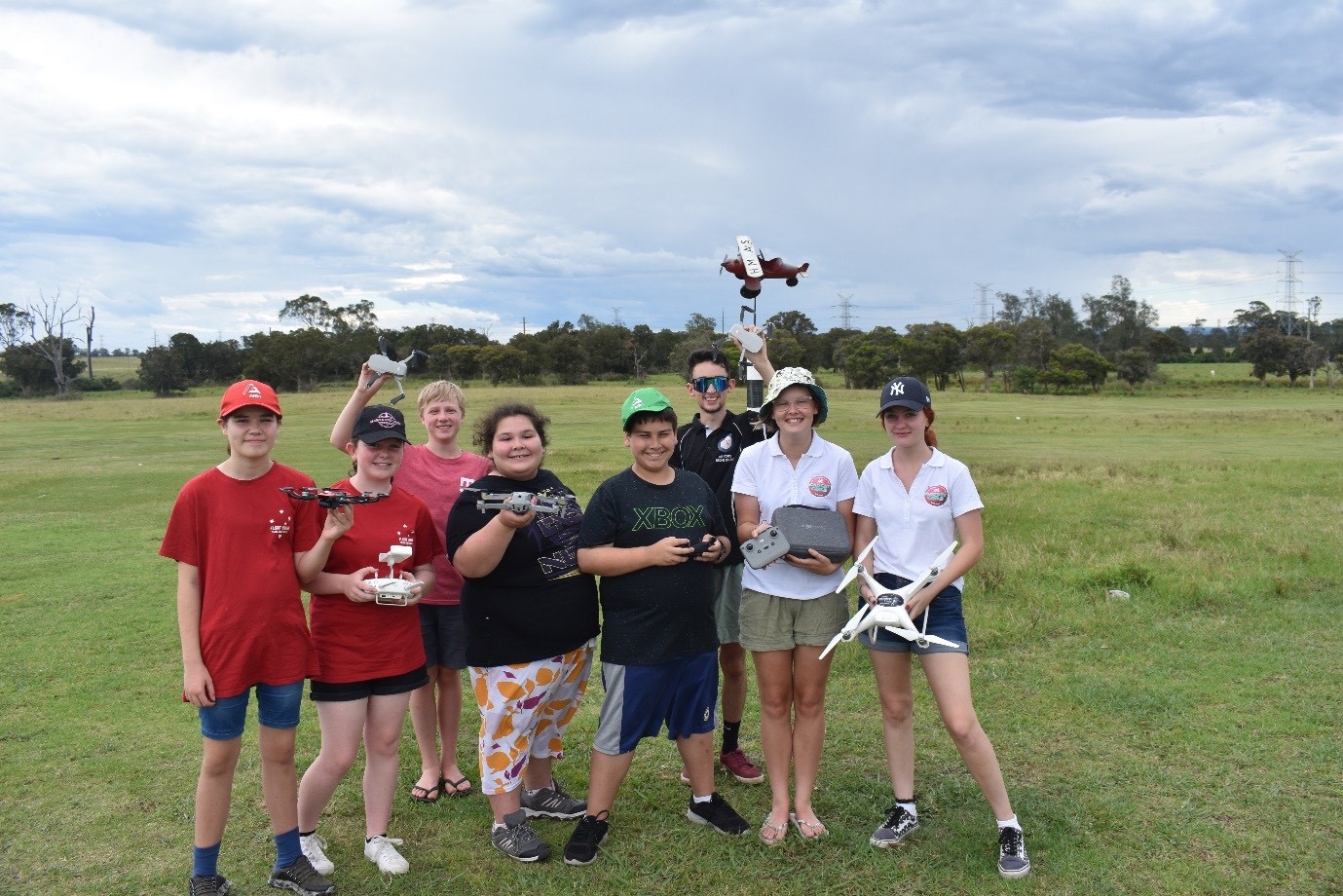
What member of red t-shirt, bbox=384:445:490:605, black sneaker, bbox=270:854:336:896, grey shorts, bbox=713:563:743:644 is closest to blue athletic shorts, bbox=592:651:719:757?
grey shorts, bbox=713:563:743:644

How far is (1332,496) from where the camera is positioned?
14.9m

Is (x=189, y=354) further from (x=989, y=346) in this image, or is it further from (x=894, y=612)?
(x=894, y=612)

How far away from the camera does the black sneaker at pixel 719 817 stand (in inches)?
180

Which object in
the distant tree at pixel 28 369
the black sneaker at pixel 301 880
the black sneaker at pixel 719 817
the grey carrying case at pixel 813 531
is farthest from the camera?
the distant tree at pixel 28 369

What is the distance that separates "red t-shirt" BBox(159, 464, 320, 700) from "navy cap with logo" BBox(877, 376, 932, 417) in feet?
8.79

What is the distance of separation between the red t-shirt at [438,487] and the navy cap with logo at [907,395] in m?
2.18

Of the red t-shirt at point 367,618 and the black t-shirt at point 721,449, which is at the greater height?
the black t-shirt at point 721,449

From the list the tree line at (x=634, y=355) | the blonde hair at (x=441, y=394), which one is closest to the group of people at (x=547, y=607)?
the blonde hair at (x=441, y=394)

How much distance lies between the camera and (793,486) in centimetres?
453

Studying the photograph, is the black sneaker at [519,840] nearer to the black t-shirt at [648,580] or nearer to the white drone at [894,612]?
the black t-shirt at [648,580]

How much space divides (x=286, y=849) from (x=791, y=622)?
253 centimetres

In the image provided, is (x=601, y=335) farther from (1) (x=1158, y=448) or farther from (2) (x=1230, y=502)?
(2) (x=1230, y=502)

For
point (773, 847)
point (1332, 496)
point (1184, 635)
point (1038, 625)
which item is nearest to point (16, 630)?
point (773, 847)

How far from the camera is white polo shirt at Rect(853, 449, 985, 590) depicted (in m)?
4.26
